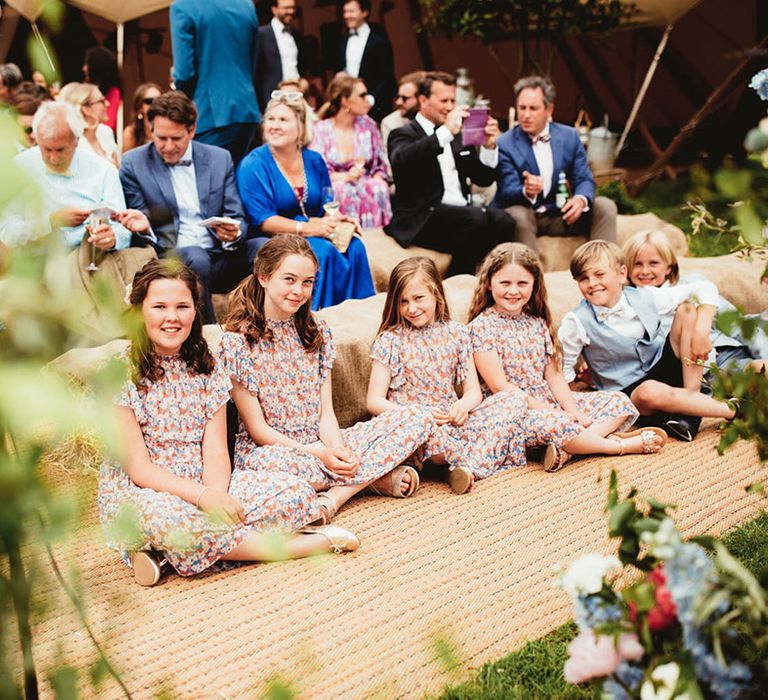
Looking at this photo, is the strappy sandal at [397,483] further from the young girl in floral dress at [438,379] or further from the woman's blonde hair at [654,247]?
the woman's blonde hair at [654,247]

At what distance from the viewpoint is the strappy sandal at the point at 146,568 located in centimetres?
283

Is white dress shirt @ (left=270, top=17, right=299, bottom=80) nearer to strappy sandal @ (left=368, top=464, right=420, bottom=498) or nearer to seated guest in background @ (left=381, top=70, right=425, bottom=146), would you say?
seated guest in background @ (left=381, top=70, right=425, bottom=146)

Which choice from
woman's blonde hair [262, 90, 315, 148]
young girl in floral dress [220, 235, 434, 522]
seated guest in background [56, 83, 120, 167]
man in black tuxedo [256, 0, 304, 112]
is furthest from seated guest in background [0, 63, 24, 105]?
young girl in floral dress [220, 235, 434, 522]

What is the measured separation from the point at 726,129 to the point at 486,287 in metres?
7.27

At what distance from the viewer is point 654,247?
436 cm

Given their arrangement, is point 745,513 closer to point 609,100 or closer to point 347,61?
point 347,61

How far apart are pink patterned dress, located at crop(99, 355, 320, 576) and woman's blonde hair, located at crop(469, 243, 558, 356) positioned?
136 cm

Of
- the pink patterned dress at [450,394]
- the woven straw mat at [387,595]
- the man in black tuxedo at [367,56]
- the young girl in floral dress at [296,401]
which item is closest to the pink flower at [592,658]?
the woven straw mat at [387,595]

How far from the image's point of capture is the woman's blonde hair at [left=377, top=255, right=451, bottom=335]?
3820 mm

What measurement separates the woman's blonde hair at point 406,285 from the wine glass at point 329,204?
138 centimetres

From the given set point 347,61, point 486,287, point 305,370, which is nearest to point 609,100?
point 347,61

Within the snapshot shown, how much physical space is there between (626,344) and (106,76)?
4.61 m

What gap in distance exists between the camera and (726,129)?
10.2 meters

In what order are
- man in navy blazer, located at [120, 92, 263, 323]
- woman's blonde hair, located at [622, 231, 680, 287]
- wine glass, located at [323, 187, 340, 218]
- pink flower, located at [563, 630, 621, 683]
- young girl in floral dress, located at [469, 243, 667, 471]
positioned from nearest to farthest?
pink flower, located at [563, 630, 621, 683], young girl in floral dress, located at [469, 243, 667, 471], woman's blonde hair, located at [622, 231, 680, 287], man in navy blazer, located at [120, 92, 263, 323], wine glass, located at [323, 187, 340, 218]
